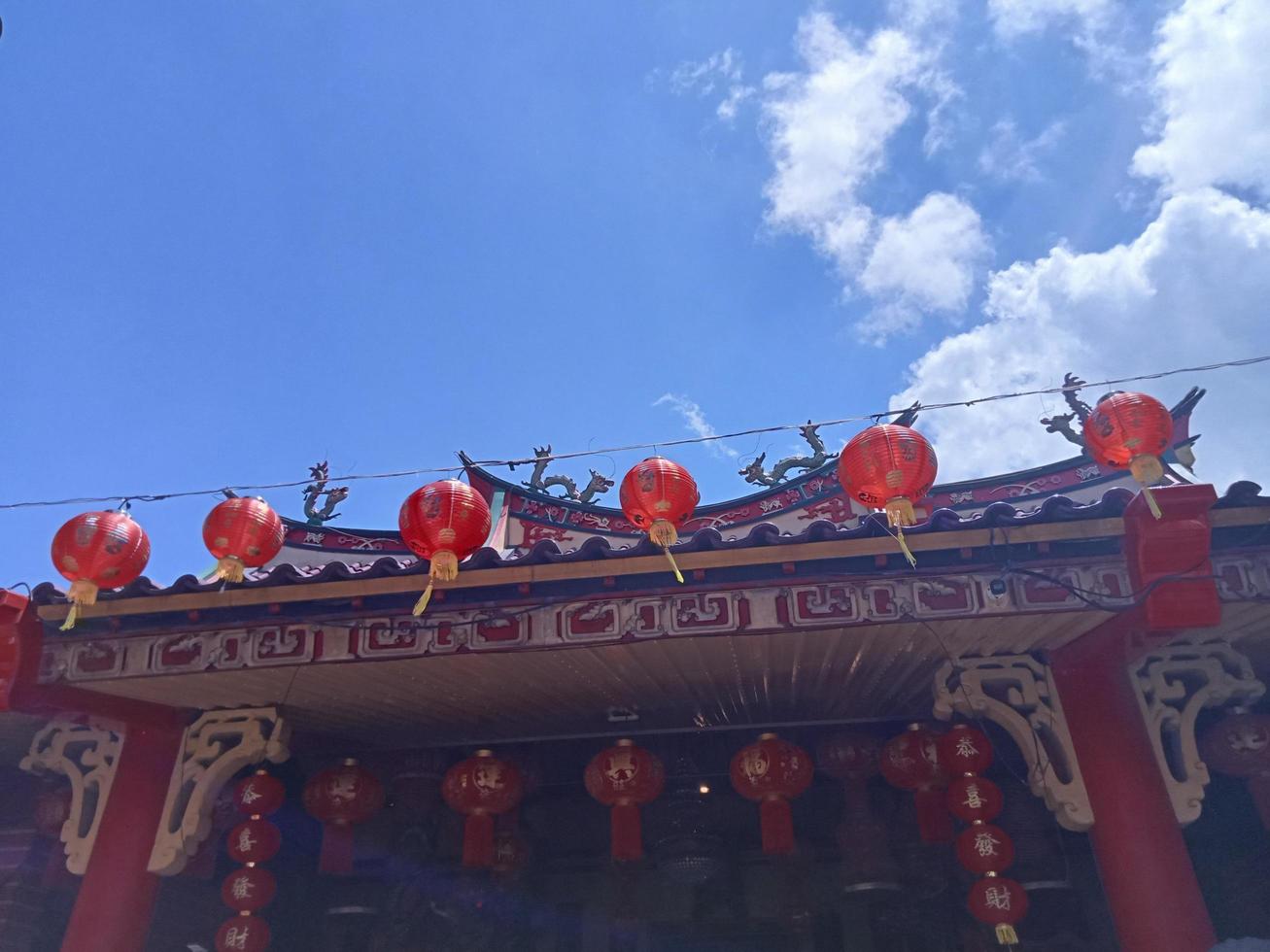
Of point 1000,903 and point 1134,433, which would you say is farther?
point 1000,903

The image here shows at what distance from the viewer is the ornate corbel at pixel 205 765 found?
20.3ft

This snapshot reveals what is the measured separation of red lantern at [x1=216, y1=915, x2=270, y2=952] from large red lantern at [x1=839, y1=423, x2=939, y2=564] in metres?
5.06

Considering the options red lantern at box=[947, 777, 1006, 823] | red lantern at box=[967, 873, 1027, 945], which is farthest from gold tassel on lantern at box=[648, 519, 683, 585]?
red lantern at box=[967, 873, 1027, 945]

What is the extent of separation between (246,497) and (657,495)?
274 centimetres

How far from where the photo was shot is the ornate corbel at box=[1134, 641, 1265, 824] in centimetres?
546

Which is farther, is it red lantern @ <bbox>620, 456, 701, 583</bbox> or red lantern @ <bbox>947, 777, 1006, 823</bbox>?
red lantern @ <bbox>947, 777, 1006, 823</bbox>

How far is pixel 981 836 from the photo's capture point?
6012 mm

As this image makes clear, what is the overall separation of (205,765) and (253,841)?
2.22 feet

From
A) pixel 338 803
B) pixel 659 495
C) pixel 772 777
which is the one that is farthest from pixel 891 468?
pixel 338 803

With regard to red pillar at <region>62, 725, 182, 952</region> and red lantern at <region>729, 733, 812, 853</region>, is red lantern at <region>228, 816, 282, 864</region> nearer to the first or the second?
red pillar at <region>62, 725, 182, 952</region>

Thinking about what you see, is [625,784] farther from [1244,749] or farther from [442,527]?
[1244,749]

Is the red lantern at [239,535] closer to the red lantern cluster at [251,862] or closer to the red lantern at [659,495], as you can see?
the red lantern cluster at [251,862]

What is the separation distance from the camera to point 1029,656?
19.4ft

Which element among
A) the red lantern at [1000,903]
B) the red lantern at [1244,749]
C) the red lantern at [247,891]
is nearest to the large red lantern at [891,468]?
the red lantern at [1000,903]
